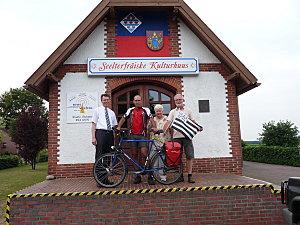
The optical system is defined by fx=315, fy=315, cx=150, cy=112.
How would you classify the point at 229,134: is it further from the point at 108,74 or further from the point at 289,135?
the point at 289,135

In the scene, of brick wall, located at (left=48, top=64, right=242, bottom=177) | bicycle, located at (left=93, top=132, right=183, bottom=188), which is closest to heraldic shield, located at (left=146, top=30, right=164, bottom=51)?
brick wall, located at (left=48, top=64, right=242, bottom=177)

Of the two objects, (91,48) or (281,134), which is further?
(281,134)

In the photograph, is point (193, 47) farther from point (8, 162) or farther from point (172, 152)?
point (8, 162)

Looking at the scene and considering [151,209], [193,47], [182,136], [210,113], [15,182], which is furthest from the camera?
[15,182]

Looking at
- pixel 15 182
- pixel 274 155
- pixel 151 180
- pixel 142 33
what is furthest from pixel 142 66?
pixel 274 155

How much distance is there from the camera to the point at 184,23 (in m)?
9.34

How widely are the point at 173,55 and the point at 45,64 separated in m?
3.57

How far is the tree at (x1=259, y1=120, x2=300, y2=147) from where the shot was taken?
83.4ft

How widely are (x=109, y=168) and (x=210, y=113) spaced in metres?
3.83

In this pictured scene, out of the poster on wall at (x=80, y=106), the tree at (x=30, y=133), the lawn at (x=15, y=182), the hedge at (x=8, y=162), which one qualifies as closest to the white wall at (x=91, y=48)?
the poster on wall at (x=80, y=106)

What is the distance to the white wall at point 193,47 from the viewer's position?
922 cm

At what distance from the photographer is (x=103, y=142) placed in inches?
267

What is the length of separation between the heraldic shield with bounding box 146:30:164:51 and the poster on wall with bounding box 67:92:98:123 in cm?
222

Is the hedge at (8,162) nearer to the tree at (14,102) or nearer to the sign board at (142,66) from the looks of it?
the sign board at (142,66)
